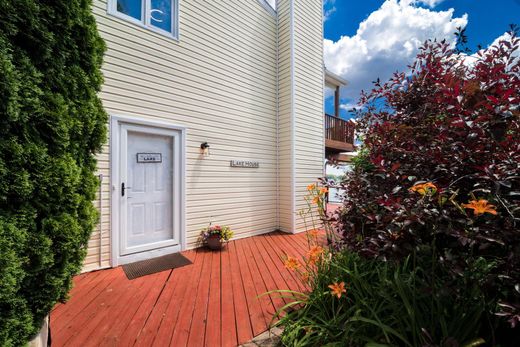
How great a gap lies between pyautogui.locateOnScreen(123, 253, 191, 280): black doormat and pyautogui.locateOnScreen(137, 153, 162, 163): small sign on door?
4.75ft

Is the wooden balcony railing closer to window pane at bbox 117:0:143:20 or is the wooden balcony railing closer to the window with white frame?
the window with white frame

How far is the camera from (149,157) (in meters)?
3.28

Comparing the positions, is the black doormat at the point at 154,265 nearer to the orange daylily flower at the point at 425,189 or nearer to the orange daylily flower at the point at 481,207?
the orange daylily flower at the point at 425,189

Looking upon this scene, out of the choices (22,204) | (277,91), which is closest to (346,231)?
(22,204)

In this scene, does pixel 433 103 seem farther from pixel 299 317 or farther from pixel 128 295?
pixel 128 295

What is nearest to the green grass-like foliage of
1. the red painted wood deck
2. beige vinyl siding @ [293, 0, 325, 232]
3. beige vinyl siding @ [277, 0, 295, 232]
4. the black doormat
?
the red painted wood deck

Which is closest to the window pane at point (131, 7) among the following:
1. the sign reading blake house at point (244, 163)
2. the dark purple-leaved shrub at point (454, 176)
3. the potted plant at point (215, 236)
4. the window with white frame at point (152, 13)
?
the window with white frame at point (152, 13)

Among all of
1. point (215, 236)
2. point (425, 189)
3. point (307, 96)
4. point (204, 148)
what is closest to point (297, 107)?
point (307, 96)

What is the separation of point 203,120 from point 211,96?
0.49 m

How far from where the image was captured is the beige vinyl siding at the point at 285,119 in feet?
15.3

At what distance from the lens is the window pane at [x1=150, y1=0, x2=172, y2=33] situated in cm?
347

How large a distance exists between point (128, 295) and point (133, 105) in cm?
245

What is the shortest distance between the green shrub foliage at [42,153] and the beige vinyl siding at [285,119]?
359 centimetres

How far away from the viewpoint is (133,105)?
10.3 feet
